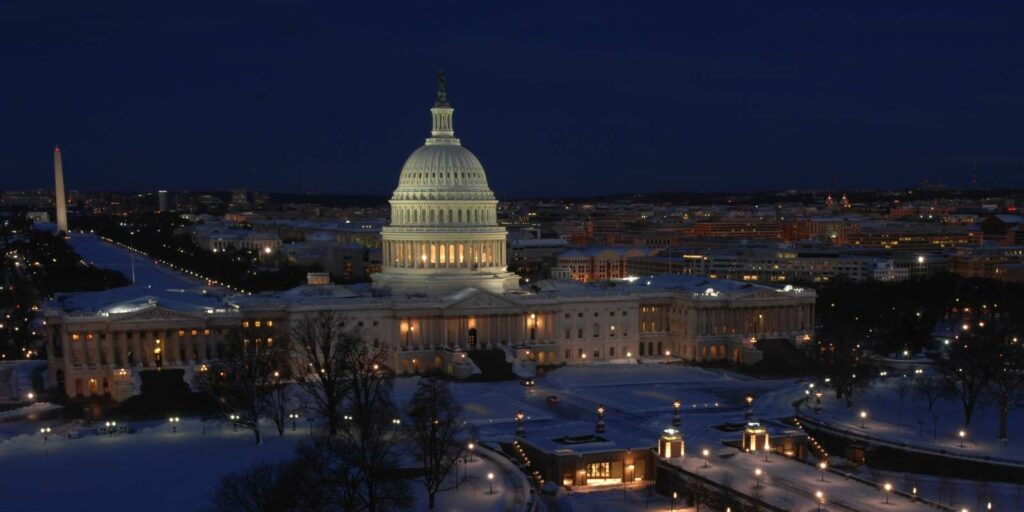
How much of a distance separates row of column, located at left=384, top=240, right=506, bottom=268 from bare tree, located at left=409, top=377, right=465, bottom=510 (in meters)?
45.4

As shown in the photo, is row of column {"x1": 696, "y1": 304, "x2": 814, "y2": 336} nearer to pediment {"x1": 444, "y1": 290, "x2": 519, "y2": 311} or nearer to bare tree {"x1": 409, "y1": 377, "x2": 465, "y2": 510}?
pediment {"x1": 444, "y1": 290, "x2": 519, "y2": 311}

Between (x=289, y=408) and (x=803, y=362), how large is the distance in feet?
129

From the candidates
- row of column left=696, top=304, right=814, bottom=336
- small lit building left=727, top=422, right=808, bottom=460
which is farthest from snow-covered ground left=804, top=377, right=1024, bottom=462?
row of column left=696, top=304, right=814, bottom=336

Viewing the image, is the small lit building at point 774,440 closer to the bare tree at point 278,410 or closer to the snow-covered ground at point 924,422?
the snow-covered ground at point 924,422

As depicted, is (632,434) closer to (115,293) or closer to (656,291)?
(656,291)

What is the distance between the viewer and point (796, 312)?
92.5 m

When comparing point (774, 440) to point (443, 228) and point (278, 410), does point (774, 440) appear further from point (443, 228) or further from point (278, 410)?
point (443, 228)

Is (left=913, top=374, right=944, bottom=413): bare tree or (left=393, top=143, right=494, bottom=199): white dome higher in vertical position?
(left=393, top=143, right=494, bottom=199): white dome

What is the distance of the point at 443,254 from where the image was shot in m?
96.1

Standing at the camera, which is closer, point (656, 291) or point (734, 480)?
point (734, 480)

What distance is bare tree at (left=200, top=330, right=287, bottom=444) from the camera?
5541 centimetres

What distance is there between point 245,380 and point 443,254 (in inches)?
1597

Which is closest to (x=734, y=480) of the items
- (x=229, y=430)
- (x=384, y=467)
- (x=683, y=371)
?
(x=384, y=467)

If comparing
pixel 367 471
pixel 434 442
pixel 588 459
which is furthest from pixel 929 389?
pixel 367 471
